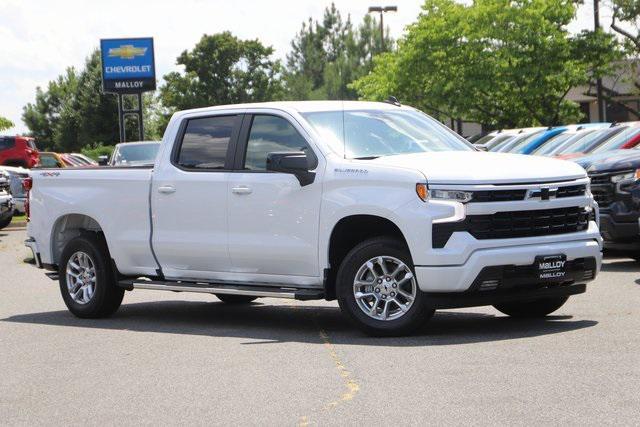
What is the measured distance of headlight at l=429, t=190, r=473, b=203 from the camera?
9898 millimetres

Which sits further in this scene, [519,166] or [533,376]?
[519,166]

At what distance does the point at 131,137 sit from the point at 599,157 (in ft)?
240

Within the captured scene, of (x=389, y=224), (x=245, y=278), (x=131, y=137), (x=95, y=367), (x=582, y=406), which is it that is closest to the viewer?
(x=582, y=406)

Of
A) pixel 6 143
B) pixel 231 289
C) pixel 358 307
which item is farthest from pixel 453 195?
pixel 6 143

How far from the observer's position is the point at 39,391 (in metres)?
8.73

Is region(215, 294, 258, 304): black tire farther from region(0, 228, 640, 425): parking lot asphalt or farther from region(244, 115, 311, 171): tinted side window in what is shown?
region(244, 115, 311, 171): tinted side window

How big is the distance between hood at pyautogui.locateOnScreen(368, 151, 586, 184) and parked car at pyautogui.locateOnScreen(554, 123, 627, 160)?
11.9 m

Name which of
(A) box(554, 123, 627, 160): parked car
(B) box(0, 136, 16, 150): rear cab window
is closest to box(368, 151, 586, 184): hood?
(A) box(554, 123, 627, 160): parked car

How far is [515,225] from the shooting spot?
1013 centimetres

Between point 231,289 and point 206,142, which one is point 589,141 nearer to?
point 206,142

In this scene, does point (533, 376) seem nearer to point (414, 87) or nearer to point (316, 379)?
point (316, 379)

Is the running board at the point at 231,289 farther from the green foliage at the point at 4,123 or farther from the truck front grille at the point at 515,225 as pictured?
the green foliage at the point at 4,123

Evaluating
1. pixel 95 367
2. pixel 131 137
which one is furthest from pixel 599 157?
pixel 131 137

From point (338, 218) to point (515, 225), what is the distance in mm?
1411
